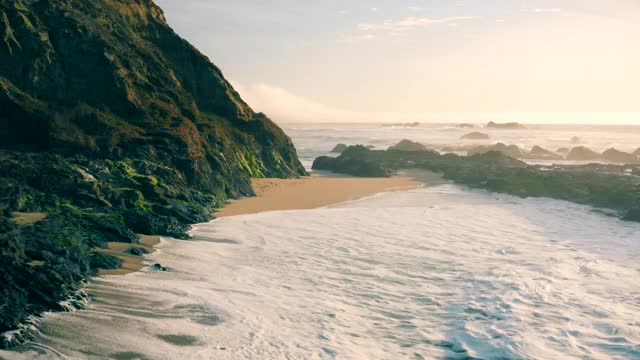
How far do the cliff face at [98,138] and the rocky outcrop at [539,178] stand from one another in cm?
940

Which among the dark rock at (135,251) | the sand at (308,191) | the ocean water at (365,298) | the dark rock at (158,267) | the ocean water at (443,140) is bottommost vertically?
the ocean water at (365,298)

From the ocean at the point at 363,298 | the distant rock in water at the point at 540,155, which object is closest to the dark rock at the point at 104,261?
the ocean at the point at 363,298

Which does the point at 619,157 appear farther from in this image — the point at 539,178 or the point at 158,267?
the point at 158,267

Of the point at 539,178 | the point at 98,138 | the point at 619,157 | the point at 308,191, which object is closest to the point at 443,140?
the point at 619,157

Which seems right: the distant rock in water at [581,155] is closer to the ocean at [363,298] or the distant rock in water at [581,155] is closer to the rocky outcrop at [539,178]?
the rocky outcrop at [539,178]

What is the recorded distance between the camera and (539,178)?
2264 centimetres

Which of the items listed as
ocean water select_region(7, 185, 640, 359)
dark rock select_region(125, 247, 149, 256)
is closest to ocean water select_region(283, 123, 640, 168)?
ocean water select_region(7, 185, 640, 359)

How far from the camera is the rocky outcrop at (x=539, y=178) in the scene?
1916 cm

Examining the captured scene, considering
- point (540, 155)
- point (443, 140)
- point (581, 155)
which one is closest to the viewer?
point (581, 155)

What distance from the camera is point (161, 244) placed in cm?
1098

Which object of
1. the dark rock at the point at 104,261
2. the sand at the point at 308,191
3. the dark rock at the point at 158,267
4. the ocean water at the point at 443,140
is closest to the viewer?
the dark rock at the point at 104,261

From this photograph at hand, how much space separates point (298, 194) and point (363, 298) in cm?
1125

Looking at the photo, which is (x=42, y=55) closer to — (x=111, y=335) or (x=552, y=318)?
(x=111, y=335)

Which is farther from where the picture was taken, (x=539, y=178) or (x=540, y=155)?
(x=540, y=155)
